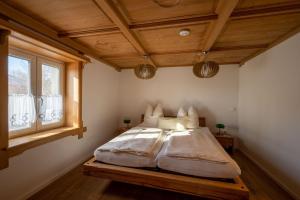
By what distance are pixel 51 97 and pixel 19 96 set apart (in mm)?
506

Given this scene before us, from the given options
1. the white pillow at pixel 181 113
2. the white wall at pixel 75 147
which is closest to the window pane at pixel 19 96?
the white wall at pixel 75 147

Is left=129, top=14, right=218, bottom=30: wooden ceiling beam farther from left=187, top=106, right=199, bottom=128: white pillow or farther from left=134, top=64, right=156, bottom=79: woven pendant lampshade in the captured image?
left=187, top=106, right=199, bottom=128: white pillow

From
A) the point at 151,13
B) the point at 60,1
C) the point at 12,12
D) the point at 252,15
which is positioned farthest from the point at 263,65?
the point at 12,12

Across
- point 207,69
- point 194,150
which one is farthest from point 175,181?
point 207,69

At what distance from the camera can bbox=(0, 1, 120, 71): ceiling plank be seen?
4.70 ft

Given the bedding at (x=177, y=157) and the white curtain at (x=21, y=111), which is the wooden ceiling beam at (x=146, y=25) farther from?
the bedding at (x=177, y=157)

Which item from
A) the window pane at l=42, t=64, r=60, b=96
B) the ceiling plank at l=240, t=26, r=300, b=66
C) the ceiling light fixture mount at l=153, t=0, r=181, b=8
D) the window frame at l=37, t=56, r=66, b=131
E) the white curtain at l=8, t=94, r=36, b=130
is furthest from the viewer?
the window pane at l=42, t=64, r=60, b=96

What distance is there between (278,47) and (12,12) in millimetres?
3500

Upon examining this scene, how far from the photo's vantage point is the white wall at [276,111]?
1874 millimetres

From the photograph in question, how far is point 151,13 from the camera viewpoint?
5.01 ft

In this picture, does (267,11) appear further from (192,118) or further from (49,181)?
(49,181)

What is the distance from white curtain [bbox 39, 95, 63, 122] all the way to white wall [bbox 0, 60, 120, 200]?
0.40 m

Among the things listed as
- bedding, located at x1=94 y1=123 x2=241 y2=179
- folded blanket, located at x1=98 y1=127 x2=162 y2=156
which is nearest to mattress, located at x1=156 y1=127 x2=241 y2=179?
bedding, located at x1=94 y1=123 x2=241 y2=179

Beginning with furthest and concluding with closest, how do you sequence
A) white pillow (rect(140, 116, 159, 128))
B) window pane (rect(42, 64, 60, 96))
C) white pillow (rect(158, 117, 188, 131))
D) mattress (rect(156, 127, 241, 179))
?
white pillow (rect(140, 116, 159, 128))
white pillow (rect(158, 117, 188, 131))
window pane (rect(42, 64, 60, 96))
mattress (rect(156, 127, 241, 179))
